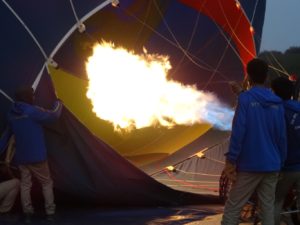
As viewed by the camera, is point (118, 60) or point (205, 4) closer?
point (118, 60)

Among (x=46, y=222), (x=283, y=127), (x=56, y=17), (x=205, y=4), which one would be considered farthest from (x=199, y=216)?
(x=205, y=4)

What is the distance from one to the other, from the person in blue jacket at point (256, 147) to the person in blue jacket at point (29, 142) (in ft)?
5.72

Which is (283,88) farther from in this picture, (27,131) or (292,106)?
(27,131)

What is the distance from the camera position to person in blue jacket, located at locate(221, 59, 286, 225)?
3629 millimetres

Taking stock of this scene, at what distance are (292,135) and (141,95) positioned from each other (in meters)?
2.61

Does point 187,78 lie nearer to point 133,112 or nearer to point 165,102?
point 165,102

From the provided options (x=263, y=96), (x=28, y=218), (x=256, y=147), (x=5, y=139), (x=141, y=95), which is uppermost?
(x=141, y=95)

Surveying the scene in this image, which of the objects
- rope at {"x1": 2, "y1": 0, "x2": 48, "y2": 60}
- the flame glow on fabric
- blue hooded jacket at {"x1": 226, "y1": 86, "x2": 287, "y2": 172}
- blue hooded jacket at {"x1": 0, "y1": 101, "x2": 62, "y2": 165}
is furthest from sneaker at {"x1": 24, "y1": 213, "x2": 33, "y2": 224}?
blue hooded jacket at {"x1": 226, "y1": 86, "x2": 287, "y2": 172}

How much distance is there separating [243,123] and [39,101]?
2.16 meters

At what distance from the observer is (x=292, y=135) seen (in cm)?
409

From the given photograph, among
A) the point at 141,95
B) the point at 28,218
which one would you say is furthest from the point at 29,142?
the point at 141,95

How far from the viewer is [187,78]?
6980 mm

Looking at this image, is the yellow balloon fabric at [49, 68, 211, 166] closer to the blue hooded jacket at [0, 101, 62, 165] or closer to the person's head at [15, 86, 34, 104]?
the person's head at [15, 86, 34, 104]

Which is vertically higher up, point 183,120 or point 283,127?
point 183,120
